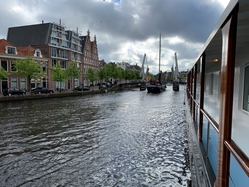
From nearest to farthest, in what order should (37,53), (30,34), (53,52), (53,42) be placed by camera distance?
(37,53), (53,52), (53,42), (30,34)

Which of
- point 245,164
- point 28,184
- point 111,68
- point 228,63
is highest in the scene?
point 111,68

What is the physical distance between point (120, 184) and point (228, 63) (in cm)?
390

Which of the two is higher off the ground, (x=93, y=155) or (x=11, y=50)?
(x=11, y=50)

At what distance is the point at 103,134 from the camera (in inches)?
348

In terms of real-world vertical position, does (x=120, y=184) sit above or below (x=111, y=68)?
below

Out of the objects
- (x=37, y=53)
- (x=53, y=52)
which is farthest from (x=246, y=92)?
(x=53, y=52)

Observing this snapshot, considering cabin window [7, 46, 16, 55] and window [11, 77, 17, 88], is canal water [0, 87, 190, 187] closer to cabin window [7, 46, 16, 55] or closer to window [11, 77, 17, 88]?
window [11, 77, 17, 88]

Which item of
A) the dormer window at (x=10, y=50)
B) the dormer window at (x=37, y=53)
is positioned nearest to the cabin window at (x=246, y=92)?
the dormer window at (x=10, y=50)

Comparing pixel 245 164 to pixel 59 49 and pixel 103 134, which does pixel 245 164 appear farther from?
pixel 59 49

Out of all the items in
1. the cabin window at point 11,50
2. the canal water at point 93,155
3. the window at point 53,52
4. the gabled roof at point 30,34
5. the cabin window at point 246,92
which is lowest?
the canal water at point 93,155

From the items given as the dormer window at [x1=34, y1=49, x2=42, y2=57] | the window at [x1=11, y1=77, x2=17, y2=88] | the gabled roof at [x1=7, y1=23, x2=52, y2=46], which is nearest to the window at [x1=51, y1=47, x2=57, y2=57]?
the gabled roof at [x1=7, y1=23, x2=52, y2=46]

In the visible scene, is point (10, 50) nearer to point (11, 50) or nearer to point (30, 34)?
point (11, 50)

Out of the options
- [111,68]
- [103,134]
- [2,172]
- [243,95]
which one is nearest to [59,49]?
[111,68]

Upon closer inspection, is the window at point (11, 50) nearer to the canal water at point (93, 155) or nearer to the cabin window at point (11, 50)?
the cabin window at point (11, 50)
